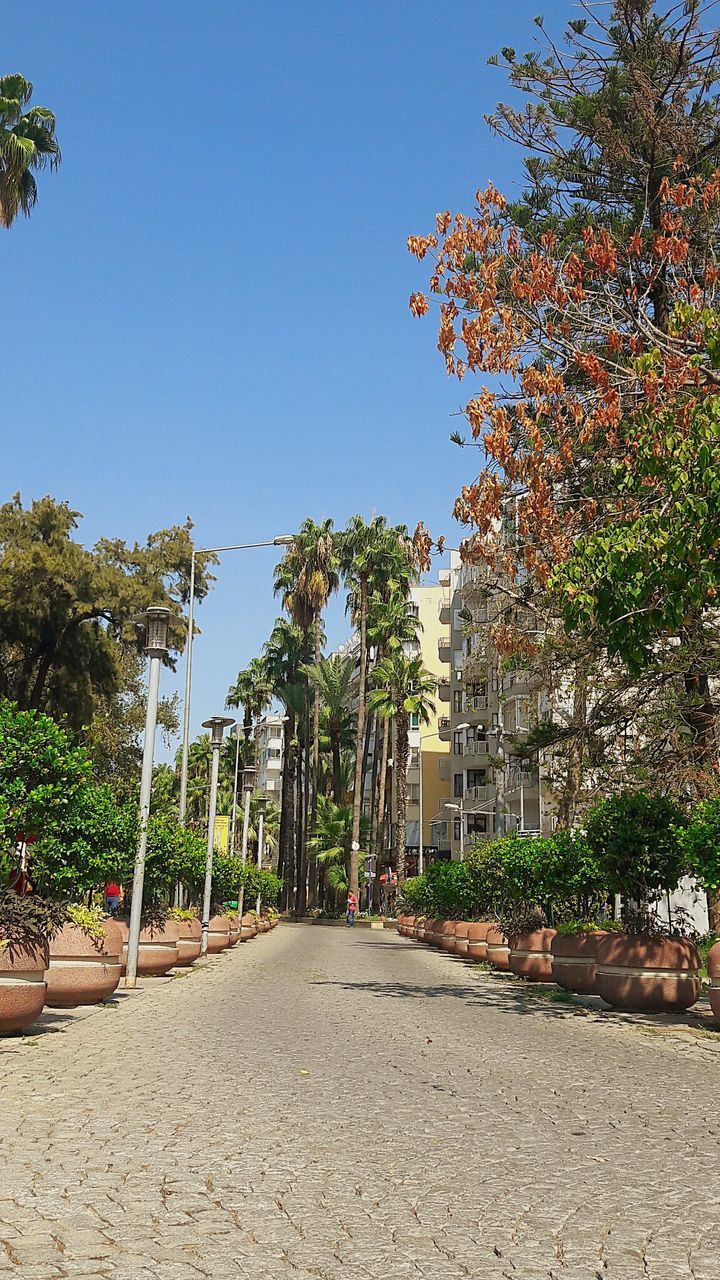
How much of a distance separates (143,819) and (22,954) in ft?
24.4

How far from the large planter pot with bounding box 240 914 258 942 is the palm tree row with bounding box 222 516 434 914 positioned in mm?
20467

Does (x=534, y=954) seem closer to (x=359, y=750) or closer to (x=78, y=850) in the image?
(x=78, y=850)

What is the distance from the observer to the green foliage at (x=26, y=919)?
11.1 metres

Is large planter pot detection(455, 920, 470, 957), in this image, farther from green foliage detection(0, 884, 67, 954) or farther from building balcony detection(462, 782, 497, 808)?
building balcony detection(462, 782, 497, 808)

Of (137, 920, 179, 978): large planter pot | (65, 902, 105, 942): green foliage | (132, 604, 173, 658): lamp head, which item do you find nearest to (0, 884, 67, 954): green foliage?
(65, 902, 105, 942): green foliage

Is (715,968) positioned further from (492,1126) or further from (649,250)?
(649,250)

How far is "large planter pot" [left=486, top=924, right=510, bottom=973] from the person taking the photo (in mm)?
25562

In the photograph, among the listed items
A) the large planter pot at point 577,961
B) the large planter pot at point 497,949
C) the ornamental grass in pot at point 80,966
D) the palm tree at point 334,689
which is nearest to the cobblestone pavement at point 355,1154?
the ornamental grass in pot at point 80,966

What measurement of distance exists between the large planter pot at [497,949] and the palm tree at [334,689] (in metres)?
47.2

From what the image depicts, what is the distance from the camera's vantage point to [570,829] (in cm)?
2141

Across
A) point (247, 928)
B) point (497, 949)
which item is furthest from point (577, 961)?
point (247, 928)

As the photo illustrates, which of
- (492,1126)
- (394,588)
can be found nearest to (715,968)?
(492,1126)

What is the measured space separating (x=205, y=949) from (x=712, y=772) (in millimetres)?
13928

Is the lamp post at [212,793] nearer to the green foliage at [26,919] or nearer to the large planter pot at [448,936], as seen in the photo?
the large planter pot at [448,936]
